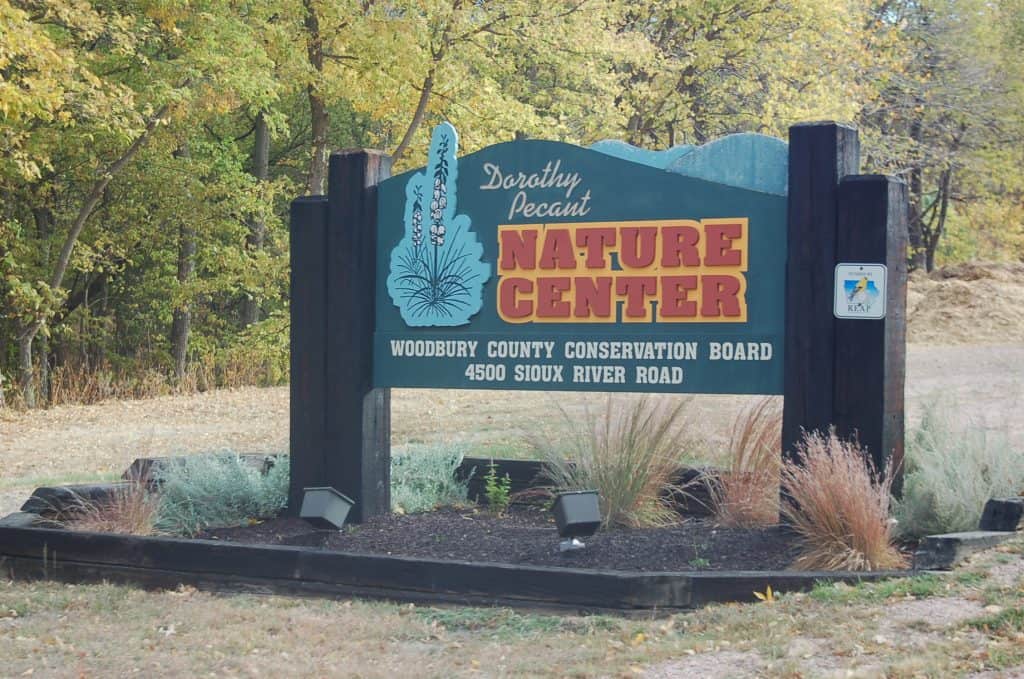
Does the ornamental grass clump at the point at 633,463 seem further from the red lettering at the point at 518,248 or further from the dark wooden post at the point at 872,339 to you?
the dark wooden post at the point at 872,339

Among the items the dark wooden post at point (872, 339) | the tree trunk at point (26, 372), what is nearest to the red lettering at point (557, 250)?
the dark wooden post at point (872, 339)

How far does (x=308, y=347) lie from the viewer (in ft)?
25.9

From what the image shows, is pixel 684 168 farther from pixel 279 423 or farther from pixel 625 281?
pixel 279 423

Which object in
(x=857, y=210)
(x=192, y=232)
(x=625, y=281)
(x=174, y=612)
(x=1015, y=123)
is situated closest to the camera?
(x=174, y=612)

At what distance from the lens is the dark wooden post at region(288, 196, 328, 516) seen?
25.7 ft

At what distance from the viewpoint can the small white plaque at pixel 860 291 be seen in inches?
253

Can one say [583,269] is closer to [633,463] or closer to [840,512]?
[633,463]

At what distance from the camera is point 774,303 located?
6.80 meters

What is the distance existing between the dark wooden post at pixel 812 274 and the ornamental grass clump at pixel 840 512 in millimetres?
338

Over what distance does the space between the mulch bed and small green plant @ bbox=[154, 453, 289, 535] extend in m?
0.19

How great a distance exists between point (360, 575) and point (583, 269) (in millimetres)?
2368

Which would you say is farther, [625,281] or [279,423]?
[279,423]

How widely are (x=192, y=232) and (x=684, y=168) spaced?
16641 mm

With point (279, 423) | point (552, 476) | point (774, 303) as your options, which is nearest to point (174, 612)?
point (552, 476)
